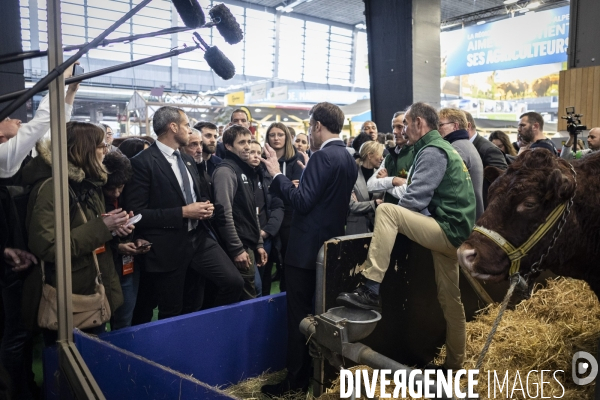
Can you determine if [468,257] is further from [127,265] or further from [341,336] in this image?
[127,265]

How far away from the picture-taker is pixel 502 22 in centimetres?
1423

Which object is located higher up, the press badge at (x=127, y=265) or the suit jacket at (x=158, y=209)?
the suit jacket at (x=158, y=209)

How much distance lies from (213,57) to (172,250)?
1564mm

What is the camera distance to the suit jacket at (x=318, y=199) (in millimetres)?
3117

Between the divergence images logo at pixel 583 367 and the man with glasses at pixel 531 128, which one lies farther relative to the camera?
the man with glasses at pixel 531 128

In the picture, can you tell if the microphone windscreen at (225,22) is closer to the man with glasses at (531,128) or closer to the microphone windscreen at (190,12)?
the microphone windscreen at (190,12)

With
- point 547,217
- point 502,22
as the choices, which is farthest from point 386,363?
point 502,22

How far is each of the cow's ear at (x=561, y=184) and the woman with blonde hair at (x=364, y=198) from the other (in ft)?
8.53

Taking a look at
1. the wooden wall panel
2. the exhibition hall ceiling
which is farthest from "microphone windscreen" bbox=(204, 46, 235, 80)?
the exhibition hall ceiling

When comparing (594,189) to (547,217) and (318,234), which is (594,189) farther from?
(318,234)

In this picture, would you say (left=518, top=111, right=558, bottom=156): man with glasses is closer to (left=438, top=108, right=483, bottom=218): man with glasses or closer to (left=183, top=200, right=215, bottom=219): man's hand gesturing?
(left=438, top=108, right=483, bottom=218): man with glasses

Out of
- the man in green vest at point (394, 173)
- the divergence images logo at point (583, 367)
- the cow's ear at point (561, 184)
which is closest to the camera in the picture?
the cow's ear at point (561, 184)

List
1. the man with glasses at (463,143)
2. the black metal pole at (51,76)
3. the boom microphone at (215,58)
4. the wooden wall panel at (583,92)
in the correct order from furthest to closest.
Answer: the wooden wall panel at (583,92), the man with glasses at (463,143), the boom microphone at (215,58), the black metal pole at (51,76)

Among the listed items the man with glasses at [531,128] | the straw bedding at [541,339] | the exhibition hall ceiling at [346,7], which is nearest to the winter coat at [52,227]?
the straw bedding at [541,339]
